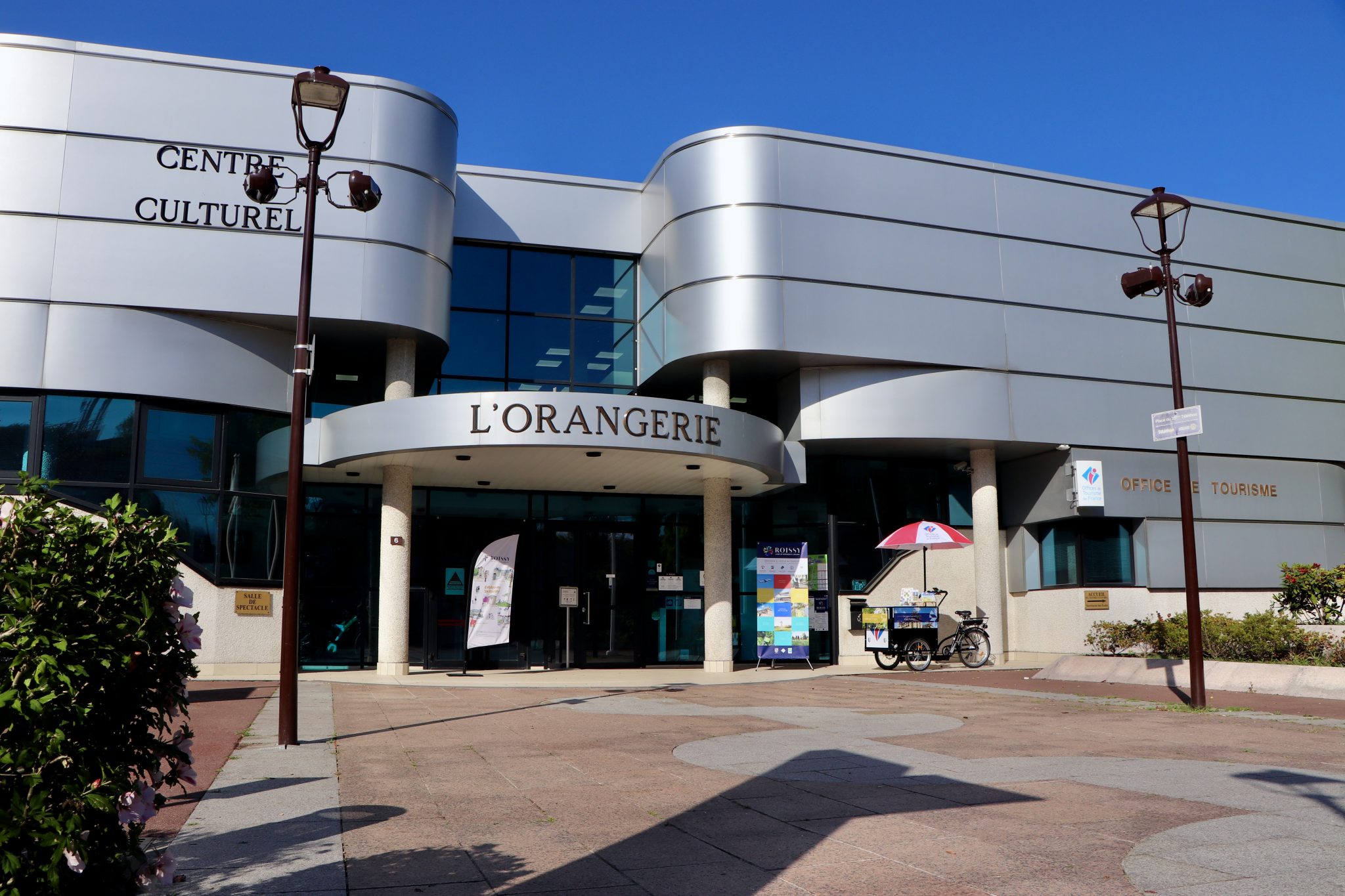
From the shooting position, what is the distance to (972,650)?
72.9ft

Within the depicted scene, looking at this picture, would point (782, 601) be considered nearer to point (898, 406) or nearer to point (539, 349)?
point (898, 406)

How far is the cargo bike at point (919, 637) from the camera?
2119 cm

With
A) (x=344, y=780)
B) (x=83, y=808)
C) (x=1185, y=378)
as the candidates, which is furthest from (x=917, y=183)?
(x=83, y=808)

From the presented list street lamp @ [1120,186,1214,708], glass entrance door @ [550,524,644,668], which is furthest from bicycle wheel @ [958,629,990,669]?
street lamp @ [1120,186,1214,708]

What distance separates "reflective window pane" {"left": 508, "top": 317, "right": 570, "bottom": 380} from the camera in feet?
76.7

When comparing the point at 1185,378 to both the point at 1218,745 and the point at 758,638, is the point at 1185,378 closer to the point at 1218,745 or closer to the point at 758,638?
the point at 758,638

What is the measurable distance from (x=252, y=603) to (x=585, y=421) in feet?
24.0

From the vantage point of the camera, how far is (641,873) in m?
5.16

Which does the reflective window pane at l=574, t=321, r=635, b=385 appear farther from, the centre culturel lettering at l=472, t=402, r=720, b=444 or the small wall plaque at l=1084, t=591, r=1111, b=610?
the small wall plaque at l=1084, t=591, r=1111, b=610

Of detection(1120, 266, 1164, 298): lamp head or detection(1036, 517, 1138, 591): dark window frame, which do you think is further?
detection(1036, 517, 1138, 591): dark window frame

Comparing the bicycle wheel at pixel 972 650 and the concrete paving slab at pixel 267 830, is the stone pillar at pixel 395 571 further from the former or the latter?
the bicycle wheel at pixel 972 650

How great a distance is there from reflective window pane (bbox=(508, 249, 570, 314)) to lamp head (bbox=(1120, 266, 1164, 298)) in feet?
41.6

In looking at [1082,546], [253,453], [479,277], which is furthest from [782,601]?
[253,453]

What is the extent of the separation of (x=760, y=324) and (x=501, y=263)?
6257 mm
